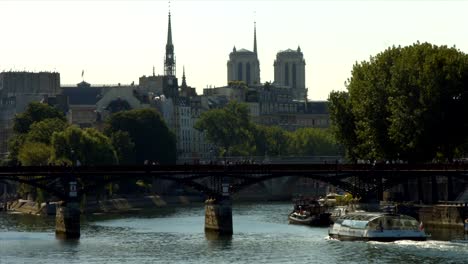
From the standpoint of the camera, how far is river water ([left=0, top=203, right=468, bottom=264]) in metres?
96.7

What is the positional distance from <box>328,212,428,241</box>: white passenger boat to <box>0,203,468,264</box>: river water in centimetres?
131

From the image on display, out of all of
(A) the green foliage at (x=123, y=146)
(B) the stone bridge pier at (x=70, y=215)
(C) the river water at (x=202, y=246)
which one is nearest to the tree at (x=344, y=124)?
(C) the river water at (x=202, y=246)

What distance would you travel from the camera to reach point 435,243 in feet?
335

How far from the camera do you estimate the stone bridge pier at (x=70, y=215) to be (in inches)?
4555

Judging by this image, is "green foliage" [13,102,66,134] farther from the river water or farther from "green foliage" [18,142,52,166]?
the river water

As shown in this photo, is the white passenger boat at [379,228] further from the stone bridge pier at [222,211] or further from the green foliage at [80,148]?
the green foliage at [80,148]

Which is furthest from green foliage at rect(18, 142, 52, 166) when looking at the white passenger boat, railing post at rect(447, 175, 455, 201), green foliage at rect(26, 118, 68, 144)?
the white passenger boat

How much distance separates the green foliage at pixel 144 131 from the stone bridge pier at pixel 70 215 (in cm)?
7290

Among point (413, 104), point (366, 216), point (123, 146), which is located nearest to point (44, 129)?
point (123, 146)

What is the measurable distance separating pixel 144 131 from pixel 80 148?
31151 millimetres

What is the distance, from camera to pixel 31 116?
19438 cm

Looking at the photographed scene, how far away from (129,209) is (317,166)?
2018 inches

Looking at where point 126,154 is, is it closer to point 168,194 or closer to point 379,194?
point 168,194

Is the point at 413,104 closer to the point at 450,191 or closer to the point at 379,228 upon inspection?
the point at 450,191
